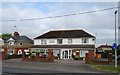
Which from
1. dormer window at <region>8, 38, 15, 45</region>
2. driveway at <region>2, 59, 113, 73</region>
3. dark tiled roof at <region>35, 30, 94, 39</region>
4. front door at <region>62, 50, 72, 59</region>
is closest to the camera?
driveway at <region>2, 59, 113, 73</region>

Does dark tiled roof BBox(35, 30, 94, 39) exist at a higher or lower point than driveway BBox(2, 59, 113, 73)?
higher

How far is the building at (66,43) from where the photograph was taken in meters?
45.9

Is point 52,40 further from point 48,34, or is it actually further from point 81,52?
point 81,52

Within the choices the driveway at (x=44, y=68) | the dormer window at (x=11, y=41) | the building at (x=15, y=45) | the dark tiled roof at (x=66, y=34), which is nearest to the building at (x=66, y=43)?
the dark tiled roof at (x=66, y=34)

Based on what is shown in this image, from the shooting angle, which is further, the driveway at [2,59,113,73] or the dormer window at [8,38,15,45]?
the dormer window at [8,38,15,45]

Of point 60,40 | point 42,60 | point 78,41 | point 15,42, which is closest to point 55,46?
point 60,40

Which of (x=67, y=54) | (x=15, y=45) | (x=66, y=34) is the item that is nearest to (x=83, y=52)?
(x=67, y=54)

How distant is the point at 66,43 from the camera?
49.5 metres

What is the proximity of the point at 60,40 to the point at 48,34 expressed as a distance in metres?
5.44

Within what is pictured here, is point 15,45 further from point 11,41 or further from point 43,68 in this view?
point 43,68

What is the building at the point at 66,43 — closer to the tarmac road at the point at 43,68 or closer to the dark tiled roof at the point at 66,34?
the dark tiled roof at the point at 66,34

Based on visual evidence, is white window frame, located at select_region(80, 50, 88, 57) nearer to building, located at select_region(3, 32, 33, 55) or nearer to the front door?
the front door

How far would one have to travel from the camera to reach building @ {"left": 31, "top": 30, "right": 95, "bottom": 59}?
151 ft

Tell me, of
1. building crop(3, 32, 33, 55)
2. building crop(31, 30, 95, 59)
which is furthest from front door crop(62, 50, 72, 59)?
building crop(3, 32, 33, 55)
